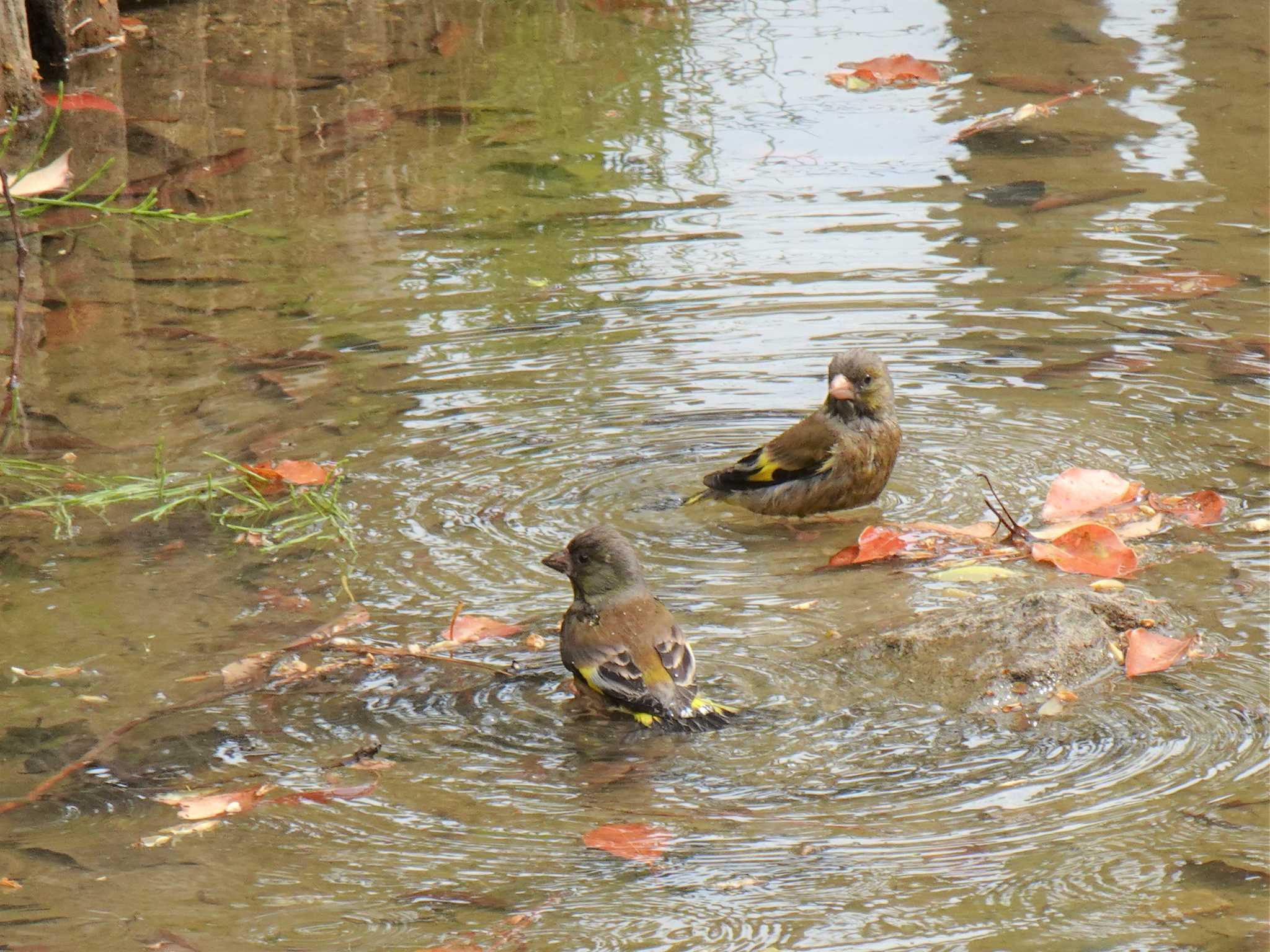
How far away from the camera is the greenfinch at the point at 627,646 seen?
473 cm

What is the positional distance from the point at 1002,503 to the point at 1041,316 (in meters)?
2.26

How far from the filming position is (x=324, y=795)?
14.4 feet

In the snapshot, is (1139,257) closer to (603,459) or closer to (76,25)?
(603,459)

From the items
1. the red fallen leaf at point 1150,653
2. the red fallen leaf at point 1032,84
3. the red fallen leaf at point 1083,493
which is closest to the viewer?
the red fallen leaf at point 1150,653

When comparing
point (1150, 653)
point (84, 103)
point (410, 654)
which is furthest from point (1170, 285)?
point (84, 103)

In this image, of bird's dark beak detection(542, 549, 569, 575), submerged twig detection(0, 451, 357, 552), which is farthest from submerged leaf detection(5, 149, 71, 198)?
bird's dark beak detection(542, 549, 569, 575)

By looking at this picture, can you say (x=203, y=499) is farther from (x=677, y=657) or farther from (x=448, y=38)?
(x=448, y=38)

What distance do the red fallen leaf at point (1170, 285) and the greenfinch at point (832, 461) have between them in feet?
7.44

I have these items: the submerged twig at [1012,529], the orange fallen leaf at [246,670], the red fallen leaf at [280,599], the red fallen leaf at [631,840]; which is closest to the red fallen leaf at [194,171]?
the red fallen leaf at [280,599]

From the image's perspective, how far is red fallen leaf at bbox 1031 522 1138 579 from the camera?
5.58m

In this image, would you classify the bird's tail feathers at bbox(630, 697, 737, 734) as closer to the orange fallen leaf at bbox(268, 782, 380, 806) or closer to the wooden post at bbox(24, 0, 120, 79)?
the orange fallen leaf at bbox(268, 782, 380, 806)

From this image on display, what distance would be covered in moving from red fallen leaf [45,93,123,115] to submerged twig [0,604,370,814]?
6.58m

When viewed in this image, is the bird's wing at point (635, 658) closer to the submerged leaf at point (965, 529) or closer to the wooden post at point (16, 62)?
the submerged leaf at point (965, 529)

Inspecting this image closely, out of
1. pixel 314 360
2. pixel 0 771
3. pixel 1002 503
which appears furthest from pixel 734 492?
pixel 0 771
